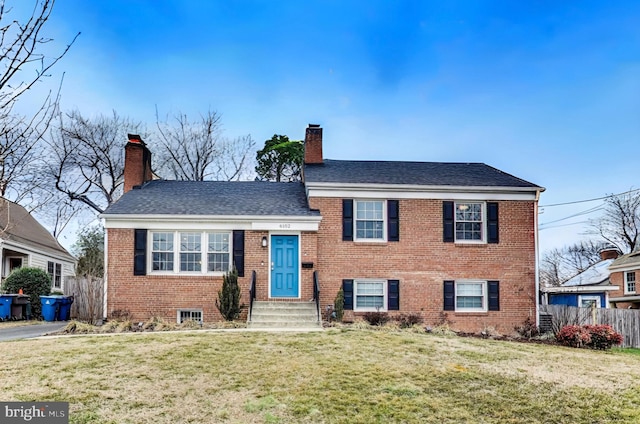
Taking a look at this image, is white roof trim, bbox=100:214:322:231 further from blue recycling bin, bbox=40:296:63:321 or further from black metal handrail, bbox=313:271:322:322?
blue recycling bin, bbox=40:296:63:321

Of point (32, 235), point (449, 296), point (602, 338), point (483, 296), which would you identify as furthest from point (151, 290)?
point (32, 235)

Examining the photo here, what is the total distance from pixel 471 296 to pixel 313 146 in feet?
26.7

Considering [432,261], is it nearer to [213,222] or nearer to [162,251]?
[213,222]

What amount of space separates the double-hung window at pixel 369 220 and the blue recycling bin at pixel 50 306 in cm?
1086

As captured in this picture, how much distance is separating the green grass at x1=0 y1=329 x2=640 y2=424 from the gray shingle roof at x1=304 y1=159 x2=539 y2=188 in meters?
7.18

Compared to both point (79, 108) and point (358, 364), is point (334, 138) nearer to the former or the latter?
point (79, 108)

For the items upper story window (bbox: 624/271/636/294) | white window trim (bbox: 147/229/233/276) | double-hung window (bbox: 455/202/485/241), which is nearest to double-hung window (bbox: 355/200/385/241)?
double-hung window (bbox: 455/202/485/241)

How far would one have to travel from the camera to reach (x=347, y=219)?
699 inches

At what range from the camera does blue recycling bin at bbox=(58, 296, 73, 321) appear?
18859 millimetres

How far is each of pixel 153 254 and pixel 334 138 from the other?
14.4 meters

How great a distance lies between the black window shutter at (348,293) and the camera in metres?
17.4

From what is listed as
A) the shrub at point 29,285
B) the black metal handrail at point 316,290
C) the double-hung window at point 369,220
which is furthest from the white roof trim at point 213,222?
the shrub at point 29,285

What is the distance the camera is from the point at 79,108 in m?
32.8

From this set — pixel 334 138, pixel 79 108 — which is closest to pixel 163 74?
pixel 334 138
